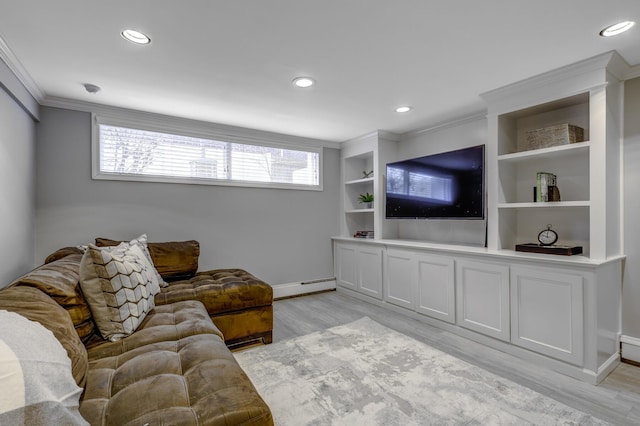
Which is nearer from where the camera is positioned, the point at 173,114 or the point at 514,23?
the point at 514,23

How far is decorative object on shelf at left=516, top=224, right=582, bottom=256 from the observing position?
2.36 m

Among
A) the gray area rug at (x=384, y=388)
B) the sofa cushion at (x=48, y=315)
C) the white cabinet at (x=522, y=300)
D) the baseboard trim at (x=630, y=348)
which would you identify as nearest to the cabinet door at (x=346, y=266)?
the white cabinet at (x=522, y=300)

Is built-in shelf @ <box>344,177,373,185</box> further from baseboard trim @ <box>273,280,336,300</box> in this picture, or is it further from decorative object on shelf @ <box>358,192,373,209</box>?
baseboard trim @ <box>273,280,336,300</box>

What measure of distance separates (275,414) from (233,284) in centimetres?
127

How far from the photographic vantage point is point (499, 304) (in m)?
2.63

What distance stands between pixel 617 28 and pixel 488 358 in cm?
244

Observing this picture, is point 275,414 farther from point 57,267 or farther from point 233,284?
point 57,267

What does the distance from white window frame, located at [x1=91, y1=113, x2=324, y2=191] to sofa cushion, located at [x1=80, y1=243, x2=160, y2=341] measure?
1.76 metres

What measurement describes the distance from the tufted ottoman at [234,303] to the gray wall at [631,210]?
2947 mm

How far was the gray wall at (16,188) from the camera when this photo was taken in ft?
7.06

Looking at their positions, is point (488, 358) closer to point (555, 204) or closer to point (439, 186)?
point (555, 204)

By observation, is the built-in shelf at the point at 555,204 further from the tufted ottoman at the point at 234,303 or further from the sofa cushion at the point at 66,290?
the sofa cushion at the point at 66,290

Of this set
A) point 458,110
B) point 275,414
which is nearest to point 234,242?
point 275,414

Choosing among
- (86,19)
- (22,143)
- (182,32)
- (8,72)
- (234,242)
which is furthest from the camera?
(234,242)
